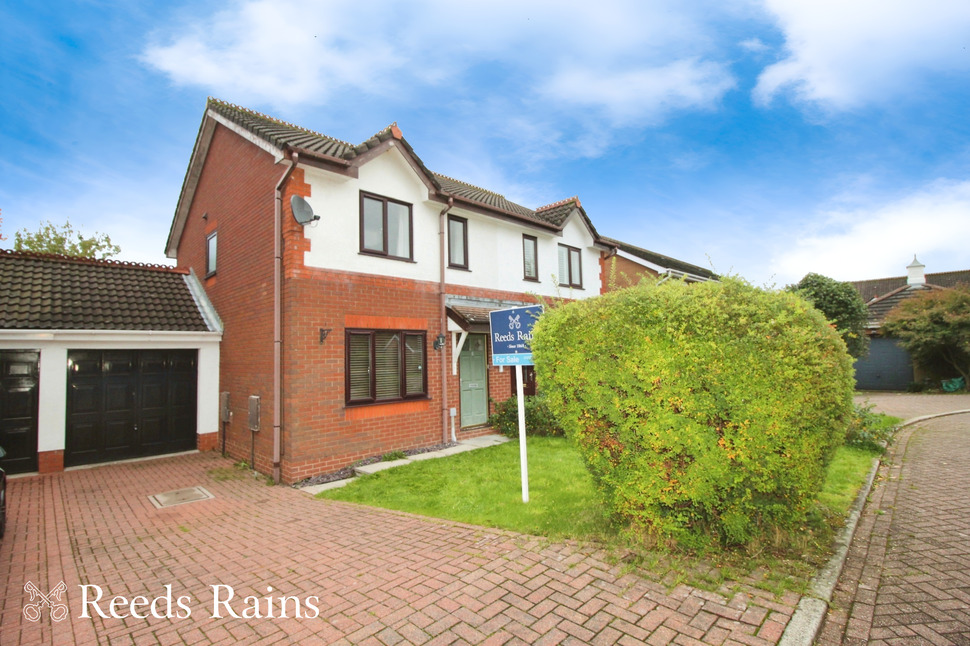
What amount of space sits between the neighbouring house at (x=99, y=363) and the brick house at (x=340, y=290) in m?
0.75

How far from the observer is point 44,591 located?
14.5 feet

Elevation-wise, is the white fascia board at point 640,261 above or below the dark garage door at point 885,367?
above

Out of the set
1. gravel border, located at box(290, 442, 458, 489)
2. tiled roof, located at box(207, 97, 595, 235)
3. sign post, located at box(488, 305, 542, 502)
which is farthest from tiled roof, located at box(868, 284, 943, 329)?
sign post, located at box(488, 305, 542, 502)

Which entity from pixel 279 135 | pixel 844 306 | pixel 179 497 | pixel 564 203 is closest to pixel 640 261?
pixel 564 203

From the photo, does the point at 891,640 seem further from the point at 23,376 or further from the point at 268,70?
the point at 23,376

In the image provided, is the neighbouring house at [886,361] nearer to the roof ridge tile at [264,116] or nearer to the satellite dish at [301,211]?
the satellite dish at [301,211]

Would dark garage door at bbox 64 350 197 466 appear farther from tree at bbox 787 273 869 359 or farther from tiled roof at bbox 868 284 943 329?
tiled roof at bbox 868 284 943 329

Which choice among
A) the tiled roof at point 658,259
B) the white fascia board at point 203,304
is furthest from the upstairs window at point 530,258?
the white fascia board at point 203,304

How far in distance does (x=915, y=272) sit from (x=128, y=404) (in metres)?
40.7

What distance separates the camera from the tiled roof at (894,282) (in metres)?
29.2

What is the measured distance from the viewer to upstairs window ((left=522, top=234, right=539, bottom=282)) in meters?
13.5

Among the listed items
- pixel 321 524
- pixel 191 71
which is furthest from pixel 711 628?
pixel 191 71

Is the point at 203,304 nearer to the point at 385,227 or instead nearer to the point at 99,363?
the point at 99,363

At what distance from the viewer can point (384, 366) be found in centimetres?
980
